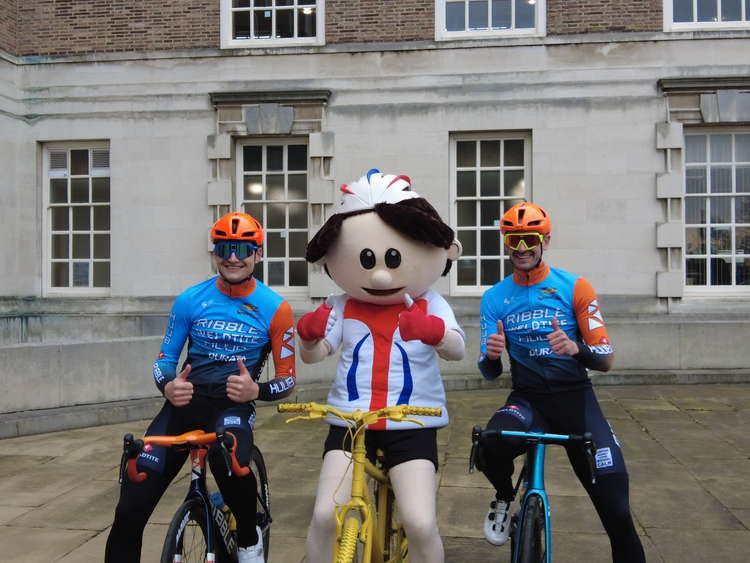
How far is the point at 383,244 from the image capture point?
11.5ft

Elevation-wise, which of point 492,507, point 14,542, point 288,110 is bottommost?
point 14,542

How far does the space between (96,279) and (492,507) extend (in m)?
9.99

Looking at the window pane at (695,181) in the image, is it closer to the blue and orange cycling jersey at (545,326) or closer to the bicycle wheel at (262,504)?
the blue and orange cycling jersey at (545,326)

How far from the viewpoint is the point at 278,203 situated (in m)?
11.9

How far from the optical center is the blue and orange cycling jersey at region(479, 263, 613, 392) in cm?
365


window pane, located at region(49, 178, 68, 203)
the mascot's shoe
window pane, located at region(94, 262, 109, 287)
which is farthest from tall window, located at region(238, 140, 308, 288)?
the mascot's shoe

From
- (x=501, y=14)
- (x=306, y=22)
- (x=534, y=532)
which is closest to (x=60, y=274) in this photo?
(x=306, y=22)

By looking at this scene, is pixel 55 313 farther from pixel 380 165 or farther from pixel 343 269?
pixel 343 269

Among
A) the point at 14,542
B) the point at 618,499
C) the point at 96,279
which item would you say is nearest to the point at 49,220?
the point at 96,279

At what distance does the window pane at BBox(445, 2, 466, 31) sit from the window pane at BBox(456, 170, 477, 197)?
221 centimetres

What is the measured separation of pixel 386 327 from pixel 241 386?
0.71m

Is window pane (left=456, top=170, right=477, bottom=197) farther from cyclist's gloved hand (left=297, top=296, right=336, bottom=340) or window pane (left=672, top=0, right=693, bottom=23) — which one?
cyclist's gloved hand (left=297, top=296, right=336, bottom=340)

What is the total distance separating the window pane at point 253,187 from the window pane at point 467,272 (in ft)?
10.9

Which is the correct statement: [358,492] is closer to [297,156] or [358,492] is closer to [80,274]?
[297,156]
